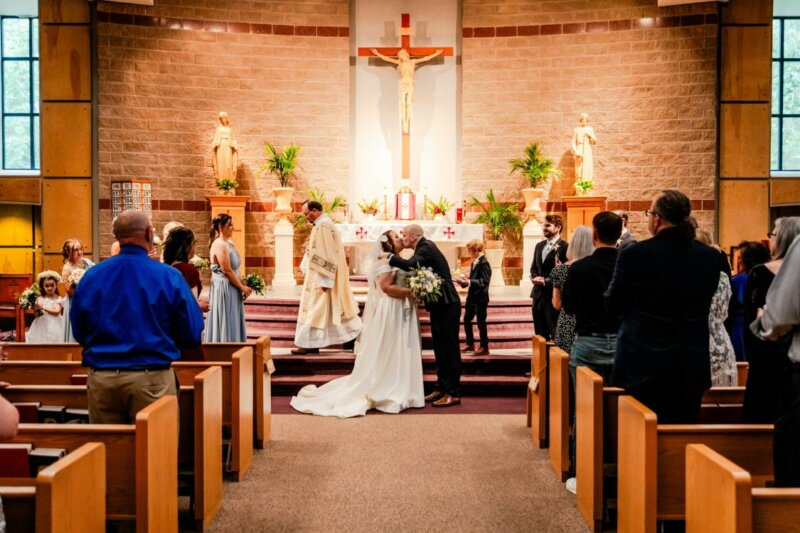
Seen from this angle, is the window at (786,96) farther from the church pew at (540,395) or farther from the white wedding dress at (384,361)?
the church pew at (540,395)

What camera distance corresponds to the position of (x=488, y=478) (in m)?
4.38

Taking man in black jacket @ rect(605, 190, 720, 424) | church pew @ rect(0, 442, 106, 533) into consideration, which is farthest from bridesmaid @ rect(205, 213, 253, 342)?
church pew @ rect(0, 442, 106, 533)

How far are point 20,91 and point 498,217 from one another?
8475mm

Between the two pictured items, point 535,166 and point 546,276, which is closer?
point 546,276

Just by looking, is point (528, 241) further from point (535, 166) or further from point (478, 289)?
point (478, 289)

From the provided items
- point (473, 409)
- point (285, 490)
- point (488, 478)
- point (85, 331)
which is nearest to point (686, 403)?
point (488, 478)

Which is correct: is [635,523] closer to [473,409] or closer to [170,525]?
[170,525]

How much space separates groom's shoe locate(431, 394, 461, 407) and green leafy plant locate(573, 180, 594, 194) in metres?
5.75

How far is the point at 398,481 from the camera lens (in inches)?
169

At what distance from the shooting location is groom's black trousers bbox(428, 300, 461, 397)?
6277mm

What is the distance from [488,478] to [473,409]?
6.44 feet

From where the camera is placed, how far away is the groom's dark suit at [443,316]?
6203 millimetres

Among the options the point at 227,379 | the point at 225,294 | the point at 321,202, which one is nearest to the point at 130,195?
the point at 321,202

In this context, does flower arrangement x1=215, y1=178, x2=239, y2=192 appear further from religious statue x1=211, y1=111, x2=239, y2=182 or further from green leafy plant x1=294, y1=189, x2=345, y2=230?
green leafy plant x1=294, y1=189, x2=345, y2=230
